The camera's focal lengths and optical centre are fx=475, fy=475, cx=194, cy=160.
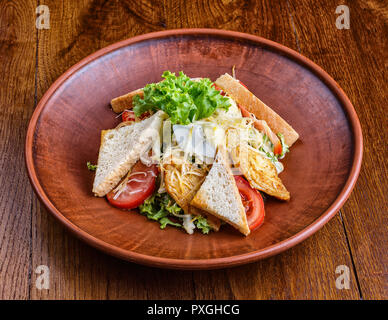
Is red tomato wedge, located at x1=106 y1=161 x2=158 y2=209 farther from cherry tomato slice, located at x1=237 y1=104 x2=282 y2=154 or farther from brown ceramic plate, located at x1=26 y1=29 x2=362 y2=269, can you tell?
cherry tomato slice, located at x1=237 y1=104 x2=282 y2=154

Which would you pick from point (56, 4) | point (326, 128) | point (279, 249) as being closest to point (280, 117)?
point (326, 128)

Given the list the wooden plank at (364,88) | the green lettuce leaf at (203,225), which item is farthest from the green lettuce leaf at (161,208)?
the wooden plank at (364,88)

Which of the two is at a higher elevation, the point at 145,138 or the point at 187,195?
the point at 145,138

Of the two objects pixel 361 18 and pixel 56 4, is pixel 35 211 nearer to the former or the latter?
pixel 56 4

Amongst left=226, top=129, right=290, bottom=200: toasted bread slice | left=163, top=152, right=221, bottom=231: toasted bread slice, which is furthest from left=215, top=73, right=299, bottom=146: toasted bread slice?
left=163, top=152, right=221, bottom=231: toasted bread slice

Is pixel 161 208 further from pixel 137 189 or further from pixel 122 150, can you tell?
pixel 122 150

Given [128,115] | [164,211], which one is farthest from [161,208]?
[128,115]
